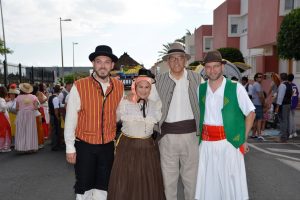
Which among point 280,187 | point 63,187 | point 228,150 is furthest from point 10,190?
point 280,187

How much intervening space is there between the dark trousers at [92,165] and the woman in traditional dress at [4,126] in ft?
20.2

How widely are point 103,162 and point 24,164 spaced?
448 cm

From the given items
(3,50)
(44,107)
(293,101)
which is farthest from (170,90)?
(3,50)

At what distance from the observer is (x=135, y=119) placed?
408 centimetres

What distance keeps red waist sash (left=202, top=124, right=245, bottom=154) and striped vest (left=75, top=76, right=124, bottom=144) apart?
108 centimetres

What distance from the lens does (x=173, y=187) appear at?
13.9ft

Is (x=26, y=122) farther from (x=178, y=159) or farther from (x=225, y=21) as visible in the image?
(x=225, y=21)

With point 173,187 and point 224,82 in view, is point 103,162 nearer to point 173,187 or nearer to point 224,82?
point 173,187

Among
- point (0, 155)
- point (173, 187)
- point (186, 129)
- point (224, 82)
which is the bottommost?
point (0, 155)

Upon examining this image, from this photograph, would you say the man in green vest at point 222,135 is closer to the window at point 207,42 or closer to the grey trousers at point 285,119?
the grey trousers at point 285,119

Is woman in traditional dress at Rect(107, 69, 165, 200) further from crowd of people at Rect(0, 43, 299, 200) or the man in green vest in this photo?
the man in green vest

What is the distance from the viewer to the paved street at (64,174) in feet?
18.3

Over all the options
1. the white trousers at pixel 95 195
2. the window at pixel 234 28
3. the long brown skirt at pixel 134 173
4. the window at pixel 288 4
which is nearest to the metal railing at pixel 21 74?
the white trousers at pixel 95 195

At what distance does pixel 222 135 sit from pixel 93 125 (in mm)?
1419
